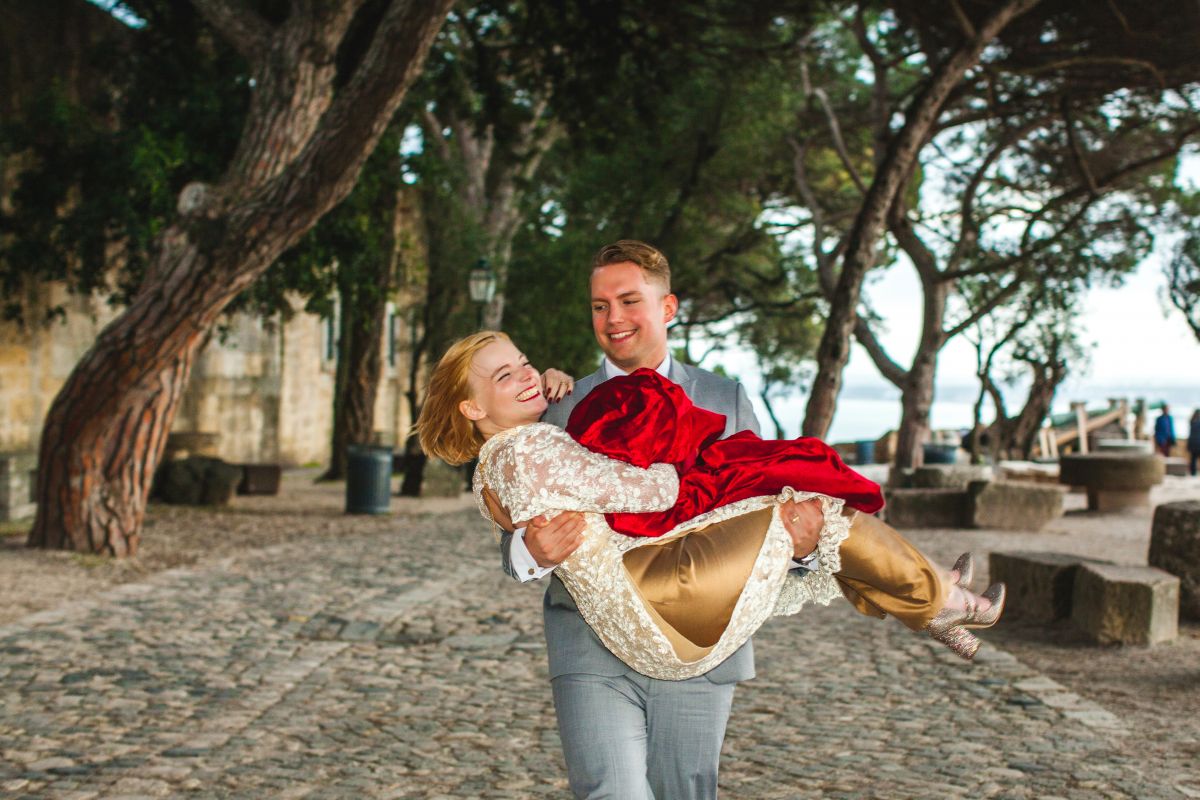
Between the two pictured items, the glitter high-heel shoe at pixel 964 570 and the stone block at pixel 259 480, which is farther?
the stone block at pixel 259 480

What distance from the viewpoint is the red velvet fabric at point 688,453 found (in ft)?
8.71

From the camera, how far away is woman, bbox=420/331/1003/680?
264 centimetres

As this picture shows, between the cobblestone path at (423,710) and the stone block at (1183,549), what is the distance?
70.9 inches

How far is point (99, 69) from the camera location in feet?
56.9

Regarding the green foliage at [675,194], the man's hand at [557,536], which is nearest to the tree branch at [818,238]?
the green foliage at [675,194]

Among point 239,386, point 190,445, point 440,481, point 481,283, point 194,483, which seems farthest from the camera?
point 239,386

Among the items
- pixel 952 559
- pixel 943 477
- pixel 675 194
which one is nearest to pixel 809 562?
pixel 952 559

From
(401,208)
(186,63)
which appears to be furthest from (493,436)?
(401,208)

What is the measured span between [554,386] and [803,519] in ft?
2.39

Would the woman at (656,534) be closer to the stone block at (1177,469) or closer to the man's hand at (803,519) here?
the man's hand at (803,519)

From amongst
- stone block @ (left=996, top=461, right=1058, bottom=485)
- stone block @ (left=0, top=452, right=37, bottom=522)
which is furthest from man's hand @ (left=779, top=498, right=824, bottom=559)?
stone block @ (left=996, top=461, right=1058, bottom=485)

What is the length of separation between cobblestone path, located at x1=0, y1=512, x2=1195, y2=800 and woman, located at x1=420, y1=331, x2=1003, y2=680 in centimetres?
235

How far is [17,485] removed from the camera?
45.3 feet

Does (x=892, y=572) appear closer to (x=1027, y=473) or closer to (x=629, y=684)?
(x=629, y=684)
